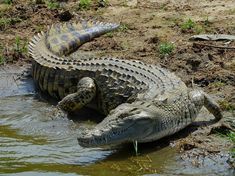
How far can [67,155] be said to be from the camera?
585cm

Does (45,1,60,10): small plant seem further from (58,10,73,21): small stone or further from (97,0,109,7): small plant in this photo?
(97,0,109,7): small plant

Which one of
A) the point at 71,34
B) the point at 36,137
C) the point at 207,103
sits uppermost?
the point at 71,34

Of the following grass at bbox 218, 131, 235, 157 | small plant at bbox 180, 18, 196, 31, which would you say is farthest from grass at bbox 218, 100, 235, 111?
small plant at bbox 180, 18, 196, 31

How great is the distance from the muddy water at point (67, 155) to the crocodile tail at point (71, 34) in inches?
67.0

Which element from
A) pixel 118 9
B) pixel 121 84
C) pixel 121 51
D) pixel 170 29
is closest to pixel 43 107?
pixel 121 84

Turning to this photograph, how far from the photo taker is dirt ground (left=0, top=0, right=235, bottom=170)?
296 inches

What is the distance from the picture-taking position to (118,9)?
10242 millimetres

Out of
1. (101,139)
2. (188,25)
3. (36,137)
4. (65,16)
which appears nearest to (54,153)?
(36,137)

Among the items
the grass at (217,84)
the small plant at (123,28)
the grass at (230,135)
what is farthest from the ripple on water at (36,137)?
the small plant at (123,28)

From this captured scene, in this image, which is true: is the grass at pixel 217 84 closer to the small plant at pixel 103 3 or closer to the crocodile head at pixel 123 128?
the crocodile head at pixel 123 128

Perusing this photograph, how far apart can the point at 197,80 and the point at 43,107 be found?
1850 mm

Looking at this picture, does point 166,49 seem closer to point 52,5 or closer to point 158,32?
point 158,32

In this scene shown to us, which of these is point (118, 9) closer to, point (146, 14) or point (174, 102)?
point (146, 14)

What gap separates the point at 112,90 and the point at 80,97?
41 centimetres
